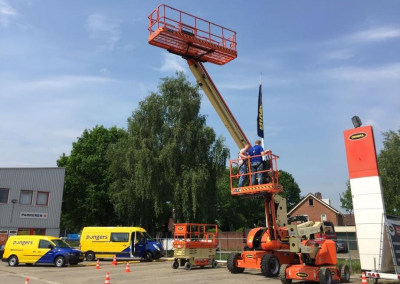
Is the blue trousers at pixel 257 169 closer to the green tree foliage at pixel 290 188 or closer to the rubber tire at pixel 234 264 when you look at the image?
the rubber tire at pixel 234 264

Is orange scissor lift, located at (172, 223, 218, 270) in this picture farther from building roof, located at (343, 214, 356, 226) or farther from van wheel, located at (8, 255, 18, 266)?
building roof, located at (343, 214, 356, 226)

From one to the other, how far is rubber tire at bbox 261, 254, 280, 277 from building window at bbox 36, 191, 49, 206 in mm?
22109

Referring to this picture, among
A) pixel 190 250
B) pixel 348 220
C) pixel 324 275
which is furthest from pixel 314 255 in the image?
pixel 348 220

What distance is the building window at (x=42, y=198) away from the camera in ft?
97.8

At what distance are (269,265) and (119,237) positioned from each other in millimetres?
13019

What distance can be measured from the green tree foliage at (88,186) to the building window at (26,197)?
10230mm

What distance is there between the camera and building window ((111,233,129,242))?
24219mm

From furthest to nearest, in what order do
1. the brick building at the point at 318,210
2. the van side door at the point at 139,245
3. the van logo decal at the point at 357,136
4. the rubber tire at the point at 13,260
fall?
the brick building at the point at 318,210 < the van side door at the point at 139,245 < the rubber tire at the point at 13,260 < the van logo decal at the point at 357,136

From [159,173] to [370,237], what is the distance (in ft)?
63.4

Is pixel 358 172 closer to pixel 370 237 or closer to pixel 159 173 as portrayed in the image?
pixel 370 237

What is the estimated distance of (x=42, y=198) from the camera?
30.1 meters

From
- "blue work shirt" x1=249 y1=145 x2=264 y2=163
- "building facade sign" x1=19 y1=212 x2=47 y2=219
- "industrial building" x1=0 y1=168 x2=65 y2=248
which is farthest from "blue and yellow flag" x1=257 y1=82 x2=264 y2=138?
"building facade sign" x1=19 y1=212 x2=47 y2=219

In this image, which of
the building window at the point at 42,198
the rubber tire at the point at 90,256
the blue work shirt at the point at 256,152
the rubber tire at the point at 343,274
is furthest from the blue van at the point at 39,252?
the rubber tire at the point at 343,274

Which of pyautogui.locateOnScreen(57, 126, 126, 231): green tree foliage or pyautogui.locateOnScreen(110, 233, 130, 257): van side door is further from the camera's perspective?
pyautogui.locateOnScreen(57, 126, 126, 231): green tree foliage
